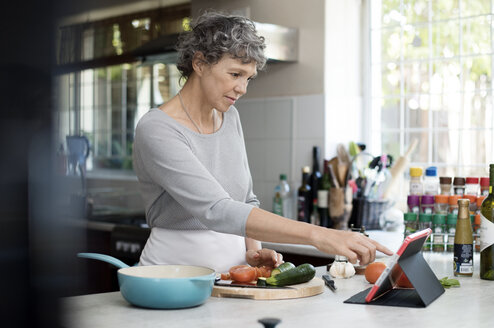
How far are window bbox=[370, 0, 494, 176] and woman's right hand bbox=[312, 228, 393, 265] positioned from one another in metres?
2.21

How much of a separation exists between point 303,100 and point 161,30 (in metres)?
1.26

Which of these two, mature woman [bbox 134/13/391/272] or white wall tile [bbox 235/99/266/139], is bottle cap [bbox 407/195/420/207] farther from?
white wall tile [bbox 235/99/266/139]

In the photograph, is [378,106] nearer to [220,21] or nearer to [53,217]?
[220,21]

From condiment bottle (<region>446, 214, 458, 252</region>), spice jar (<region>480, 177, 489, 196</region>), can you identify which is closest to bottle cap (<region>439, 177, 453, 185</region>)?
spice jar (<region>480, 177, 489, 196</region>)

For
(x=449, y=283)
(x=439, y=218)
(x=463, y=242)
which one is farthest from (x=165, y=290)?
(x=439, y=218)

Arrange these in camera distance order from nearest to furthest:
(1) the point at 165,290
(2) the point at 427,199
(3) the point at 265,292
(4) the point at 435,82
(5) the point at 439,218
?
(1) the point at 165,290 < (3) the point at 265,292 < (5) the point at 439,218 < (2) the point at 427,199 < (4) the point at 435,82

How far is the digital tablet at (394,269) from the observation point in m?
1.44

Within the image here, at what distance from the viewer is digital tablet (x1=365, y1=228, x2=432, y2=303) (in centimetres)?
144

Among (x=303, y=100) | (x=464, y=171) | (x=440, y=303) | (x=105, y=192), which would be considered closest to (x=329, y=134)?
(x=303, y=100)

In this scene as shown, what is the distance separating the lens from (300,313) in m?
1.34

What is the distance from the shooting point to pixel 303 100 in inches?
141

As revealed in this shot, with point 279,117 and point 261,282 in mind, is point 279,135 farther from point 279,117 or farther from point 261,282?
point 261,282

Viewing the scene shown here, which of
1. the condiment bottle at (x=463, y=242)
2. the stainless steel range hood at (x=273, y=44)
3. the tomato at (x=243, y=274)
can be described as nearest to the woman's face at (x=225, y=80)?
the tomato at (x=243, y=274)

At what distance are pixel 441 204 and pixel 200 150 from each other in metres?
1.27
